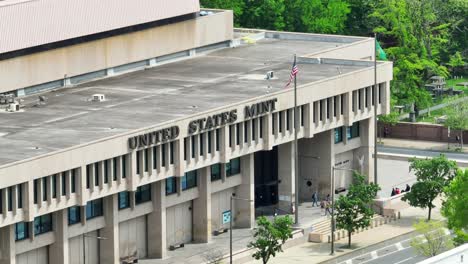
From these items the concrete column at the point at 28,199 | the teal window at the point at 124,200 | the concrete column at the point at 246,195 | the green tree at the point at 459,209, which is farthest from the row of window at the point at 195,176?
the green tree at the point at 459,209

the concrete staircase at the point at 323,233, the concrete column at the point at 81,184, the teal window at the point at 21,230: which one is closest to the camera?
the teal window at the point at 21,230

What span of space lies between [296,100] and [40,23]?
25989 mm

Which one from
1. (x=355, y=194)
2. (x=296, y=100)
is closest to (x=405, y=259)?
(x=355, y=194)

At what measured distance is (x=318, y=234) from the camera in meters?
194

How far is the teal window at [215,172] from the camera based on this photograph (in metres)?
193

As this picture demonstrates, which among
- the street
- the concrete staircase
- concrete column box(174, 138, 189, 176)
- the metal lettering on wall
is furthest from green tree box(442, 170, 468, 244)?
concrete column box(174, 138, 189, 176)

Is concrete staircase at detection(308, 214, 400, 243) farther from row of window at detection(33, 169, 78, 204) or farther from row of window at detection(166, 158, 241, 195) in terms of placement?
row of window at detection(33, 169, 78, 204)

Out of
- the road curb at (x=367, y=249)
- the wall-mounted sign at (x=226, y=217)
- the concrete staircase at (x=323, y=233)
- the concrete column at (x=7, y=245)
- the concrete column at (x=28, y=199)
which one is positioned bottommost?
the road curb at (x=367, y=249)

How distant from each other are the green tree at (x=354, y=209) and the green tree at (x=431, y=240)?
5082 mm

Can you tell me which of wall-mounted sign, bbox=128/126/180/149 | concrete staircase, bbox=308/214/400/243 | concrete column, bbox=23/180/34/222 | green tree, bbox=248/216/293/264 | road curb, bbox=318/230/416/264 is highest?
wall-mounted sign, bbox=128/126/180/149

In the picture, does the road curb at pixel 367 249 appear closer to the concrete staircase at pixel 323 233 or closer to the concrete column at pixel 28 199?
the concrete staircase at pixel 323 233

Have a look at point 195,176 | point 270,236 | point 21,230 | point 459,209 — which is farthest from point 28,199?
point 459,209

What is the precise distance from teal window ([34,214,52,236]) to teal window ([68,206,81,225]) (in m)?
2.09

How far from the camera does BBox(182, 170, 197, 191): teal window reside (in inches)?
7446
